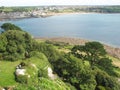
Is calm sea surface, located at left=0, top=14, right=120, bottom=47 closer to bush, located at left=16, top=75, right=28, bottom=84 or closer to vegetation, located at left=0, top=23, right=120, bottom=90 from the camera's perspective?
vegetation, located at left=0, top=23, right=120, bottom=90

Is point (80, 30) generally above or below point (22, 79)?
below

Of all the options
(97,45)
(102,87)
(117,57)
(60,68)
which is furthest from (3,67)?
(117,57)

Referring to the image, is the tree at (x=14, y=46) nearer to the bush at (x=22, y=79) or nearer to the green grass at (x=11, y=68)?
the green grass at (x=11, y=68)

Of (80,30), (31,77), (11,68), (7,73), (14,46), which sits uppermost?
(14,46)

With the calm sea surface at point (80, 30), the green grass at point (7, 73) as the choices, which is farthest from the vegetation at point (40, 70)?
the calm sea surface at point (80, 30)

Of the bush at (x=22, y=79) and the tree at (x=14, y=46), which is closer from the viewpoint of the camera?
the bush at (x=22, y=79)

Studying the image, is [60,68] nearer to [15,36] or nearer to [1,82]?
[15,36]

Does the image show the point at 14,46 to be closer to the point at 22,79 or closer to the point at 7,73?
the point at 7,73

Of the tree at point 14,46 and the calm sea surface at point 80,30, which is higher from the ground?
the tree at point 14,46

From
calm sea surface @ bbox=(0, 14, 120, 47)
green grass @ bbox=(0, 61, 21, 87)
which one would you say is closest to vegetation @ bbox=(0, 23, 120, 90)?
green grass @ bbox=(0, 61, 21, 87)

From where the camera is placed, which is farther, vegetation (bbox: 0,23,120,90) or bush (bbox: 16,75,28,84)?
vegetation (bbox: 0,23,120,90)

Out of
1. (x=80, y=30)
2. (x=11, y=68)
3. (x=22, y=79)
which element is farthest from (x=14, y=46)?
(x=80, y=30)
